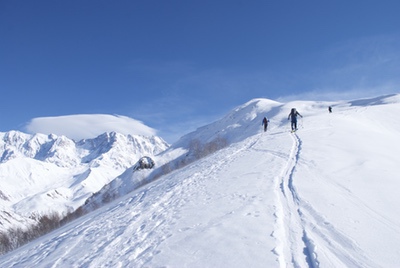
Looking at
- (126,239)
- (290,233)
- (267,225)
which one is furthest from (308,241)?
(126,239)

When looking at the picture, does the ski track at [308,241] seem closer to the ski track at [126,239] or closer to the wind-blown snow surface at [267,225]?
the wind-blown snow surface at [267,225]

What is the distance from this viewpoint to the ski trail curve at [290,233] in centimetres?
643

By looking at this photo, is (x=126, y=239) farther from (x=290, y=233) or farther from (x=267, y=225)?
(x=290, y=233)

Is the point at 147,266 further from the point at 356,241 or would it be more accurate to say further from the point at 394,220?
the point at 394,220

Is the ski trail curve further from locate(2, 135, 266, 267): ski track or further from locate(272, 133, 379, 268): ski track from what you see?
locate(2, 135, 266, 267): ski track

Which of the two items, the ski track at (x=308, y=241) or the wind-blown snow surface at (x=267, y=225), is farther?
the wind-blown snow surface at (x=267, y=225)

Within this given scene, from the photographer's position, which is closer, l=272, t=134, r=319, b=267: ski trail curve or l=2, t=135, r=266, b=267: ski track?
l=272, t=134, r=319, b=267: ski trail curve

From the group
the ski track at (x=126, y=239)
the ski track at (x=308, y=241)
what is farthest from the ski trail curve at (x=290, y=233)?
the ski track at (x=126, y=239)

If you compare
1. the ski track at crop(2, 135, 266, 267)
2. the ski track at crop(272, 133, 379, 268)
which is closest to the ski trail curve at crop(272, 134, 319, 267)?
the ski track at crop(272, 133, 379, 268)

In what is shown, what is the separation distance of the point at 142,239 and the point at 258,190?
209 inches

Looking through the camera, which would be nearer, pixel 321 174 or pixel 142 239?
pixel 142 239

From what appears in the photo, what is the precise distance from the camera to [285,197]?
35.4ft

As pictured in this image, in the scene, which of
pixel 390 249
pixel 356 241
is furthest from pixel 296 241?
pixel 390 249

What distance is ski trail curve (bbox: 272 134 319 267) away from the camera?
6.43 m
